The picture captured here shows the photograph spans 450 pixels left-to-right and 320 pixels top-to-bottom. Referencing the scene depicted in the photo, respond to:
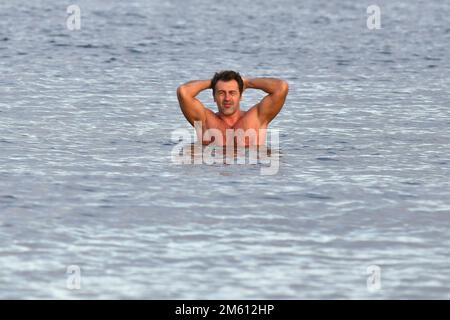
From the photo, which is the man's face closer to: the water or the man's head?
the man's head

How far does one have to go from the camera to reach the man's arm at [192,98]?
17250 millimetres

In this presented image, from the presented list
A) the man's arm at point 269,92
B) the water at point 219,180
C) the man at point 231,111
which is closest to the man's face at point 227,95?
the man at point 231,111

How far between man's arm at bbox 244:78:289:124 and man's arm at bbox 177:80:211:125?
662 millimetres

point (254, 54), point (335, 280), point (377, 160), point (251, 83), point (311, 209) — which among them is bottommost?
point (335, 280)

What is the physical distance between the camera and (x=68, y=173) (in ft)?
52.2

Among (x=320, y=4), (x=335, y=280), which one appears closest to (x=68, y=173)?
(x=335, y=280)

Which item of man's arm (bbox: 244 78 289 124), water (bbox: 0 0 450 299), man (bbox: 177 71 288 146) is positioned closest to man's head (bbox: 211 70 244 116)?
Answer: man (bbox: 177 71 288 146)

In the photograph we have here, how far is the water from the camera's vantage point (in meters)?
11.4

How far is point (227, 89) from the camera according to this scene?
17078 millimetres

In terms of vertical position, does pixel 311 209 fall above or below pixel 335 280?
above

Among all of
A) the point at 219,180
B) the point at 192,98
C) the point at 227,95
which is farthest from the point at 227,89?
the point at 219,180

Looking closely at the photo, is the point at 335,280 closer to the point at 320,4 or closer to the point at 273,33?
the point at 273,33

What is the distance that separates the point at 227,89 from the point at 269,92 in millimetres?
675

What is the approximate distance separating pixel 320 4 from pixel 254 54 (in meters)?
12.8
